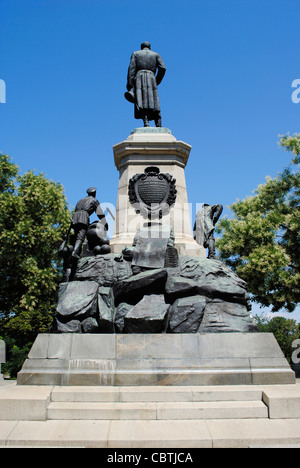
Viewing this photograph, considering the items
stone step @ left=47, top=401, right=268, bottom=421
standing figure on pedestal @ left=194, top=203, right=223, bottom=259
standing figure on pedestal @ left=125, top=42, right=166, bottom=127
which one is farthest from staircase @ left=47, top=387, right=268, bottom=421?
standing figure on pedestal @ left=125, top=42, right=166, bottom=127

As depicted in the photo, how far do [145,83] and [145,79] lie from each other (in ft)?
0.38

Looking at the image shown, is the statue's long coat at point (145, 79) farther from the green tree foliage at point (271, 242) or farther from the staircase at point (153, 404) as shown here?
the green tree foliage at point (271, 242)

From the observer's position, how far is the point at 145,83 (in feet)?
37.3

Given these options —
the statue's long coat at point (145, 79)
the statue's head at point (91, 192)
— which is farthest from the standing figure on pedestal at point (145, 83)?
the statue's head at point (91, 192)

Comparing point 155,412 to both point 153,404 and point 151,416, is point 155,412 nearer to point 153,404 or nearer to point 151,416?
point 151,416

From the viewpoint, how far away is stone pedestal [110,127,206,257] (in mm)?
9828

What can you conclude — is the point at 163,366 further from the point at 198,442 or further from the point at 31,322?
the point at 31,322

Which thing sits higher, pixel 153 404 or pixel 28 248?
pixel 28 248

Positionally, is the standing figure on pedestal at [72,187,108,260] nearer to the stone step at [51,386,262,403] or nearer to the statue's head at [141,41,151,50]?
the stone step at [51,386,262,403]

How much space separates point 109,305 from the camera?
24.3 feet

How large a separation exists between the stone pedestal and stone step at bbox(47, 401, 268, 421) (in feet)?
15.5

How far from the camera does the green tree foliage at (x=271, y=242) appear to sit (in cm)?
1923

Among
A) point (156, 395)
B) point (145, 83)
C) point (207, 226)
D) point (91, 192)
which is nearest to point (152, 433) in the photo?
point (156, 395)

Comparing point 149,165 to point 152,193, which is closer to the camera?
point 152,193
